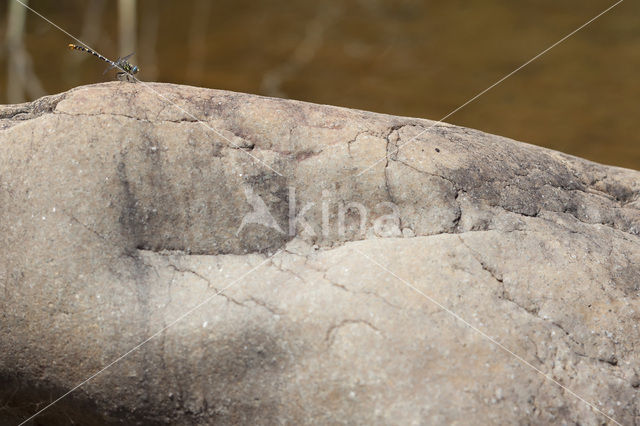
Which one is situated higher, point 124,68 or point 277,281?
point 124,68

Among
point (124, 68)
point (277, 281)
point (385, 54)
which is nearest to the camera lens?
point (277, 281)

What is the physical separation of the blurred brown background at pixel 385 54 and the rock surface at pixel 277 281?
288 cm

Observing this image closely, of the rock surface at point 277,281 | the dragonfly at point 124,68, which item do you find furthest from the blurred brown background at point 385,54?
the rock surface at point 277,281

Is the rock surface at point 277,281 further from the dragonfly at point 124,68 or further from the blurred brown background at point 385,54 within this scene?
the blurred brown background at point 385,54

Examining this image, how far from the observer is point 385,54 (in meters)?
5.23

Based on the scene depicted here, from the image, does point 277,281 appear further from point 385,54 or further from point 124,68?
point 385,54

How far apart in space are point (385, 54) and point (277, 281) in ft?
12.3

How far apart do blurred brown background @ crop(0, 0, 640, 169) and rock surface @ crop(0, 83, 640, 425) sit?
9.43ft

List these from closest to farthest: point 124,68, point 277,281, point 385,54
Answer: point 277,281 < point 124,68 < point 385,54

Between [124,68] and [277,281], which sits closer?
[277,281]

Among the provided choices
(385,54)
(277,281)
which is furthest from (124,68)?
(385,54)

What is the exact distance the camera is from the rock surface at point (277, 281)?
1720 millimetres

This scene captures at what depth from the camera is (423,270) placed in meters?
1.83

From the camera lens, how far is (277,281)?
1819 mm
